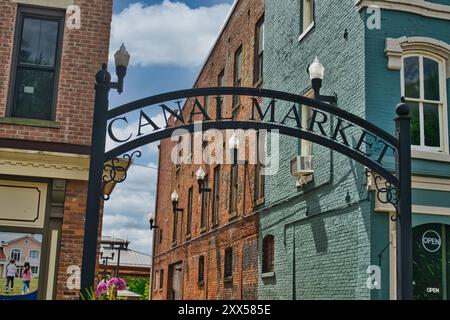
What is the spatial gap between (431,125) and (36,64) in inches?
300

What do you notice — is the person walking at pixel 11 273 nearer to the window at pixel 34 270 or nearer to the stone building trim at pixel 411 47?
the window at pixel 34 270

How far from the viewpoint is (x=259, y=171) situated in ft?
62.2

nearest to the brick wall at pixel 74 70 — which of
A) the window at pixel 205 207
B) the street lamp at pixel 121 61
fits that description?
the street lamp at pixel 121 61

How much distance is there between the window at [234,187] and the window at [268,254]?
3.30 m

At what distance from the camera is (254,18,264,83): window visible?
65.9ft

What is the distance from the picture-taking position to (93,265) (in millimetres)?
8414

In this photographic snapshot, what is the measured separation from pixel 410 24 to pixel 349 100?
1928 mm

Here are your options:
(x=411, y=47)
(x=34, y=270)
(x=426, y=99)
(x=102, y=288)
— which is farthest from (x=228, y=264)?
(x=102, y=288)

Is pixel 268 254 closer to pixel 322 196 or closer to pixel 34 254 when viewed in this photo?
pixel 322 196

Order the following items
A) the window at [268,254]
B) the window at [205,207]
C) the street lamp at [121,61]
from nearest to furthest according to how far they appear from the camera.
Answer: the street lamp at [121,61] → the window at [268,254] → the window at [205,207]

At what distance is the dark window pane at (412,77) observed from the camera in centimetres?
1323
